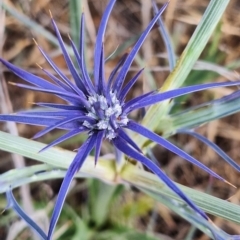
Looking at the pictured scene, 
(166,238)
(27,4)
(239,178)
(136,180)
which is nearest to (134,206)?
(166,238)

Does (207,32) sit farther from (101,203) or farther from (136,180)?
(101,203)

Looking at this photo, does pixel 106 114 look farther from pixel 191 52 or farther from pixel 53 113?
pixel 191 52

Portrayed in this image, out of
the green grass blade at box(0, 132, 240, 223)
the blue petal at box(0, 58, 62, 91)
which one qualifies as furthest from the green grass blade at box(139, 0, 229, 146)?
the blue petal at box(0, 58, 62, 91)

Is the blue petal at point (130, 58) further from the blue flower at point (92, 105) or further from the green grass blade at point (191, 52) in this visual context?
the green grass blade at point (191, 52)

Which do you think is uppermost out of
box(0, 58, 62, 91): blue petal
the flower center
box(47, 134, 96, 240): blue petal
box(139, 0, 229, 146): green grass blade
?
box(139, 0, 229, 146): green grass blade

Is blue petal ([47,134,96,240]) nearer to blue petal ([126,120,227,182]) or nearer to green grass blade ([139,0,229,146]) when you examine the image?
blue petal ([126,120,227,182])

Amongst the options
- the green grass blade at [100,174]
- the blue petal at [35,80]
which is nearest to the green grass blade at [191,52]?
the green grass blade at [100,174]

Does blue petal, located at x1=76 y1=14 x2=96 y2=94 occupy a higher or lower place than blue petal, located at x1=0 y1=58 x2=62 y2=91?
higher

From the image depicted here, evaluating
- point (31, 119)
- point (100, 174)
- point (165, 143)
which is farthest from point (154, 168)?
point (100, 174)
